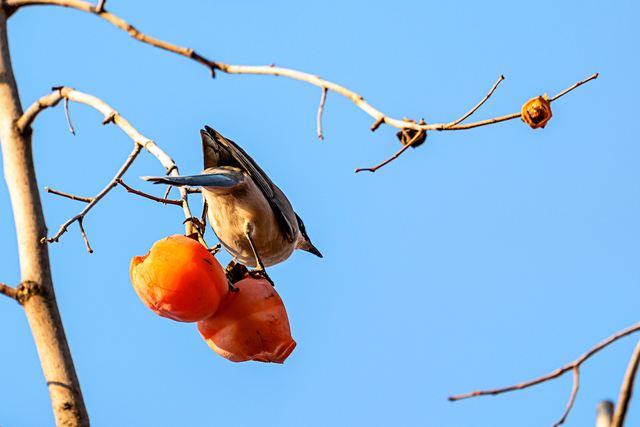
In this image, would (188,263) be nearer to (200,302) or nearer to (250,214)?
(200,302)

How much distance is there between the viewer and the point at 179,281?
10.0 ft

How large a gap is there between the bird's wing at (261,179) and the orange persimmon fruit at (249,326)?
1312 mm

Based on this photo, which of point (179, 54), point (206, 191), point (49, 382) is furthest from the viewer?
point (206, 191)

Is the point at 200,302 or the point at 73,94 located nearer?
the point at 200,302

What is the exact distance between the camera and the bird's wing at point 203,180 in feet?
9.84

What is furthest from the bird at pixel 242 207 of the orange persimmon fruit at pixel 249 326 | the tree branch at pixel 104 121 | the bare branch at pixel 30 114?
the bare branch at pixel 30 114

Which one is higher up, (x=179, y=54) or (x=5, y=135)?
(x=5, y=135)

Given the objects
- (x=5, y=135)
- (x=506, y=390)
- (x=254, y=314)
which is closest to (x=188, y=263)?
(x=254, y=314)

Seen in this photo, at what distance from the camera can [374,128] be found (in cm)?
235

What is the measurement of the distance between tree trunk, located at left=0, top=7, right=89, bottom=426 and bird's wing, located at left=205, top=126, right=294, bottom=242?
1510 mm

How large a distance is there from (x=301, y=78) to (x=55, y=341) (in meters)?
1.50

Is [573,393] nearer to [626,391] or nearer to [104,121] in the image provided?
[626,391]

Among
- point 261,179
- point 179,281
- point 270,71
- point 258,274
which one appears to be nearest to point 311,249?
point 261,179


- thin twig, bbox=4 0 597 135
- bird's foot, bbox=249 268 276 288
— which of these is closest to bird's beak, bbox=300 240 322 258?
bird's foot, bbox=249 268 276 288
